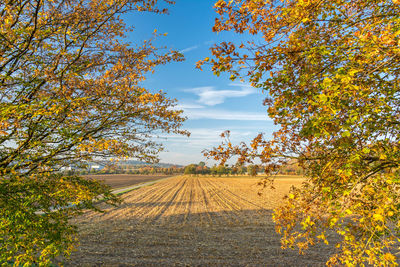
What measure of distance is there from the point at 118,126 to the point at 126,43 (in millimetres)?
2562

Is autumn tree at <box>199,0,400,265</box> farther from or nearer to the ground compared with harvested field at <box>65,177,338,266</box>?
farther from the ground

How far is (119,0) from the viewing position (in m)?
5.96

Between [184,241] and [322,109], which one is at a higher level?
[322,109]

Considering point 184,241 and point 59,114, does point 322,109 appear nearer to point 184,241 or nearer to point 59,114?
point 59,114

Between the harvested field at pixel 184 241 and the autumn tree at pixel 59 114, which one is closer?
the autumn tree at pixel 59 114

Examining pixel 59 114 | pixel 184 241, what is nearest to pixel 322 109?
pixel 59 114

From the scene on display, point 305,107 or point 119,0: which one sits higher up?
point 119,0

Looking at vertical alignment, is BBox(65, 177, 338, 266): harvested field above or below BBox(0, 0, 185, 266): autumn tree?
below

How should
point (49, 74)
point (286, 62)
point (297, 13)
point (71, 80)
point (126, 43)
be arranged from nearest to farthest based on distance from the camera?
point (297, 13), point (286, 62), point (49, 74), point (71, 80), point (126, 43)

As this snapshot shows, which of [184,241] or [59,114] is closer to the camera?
[59,114]

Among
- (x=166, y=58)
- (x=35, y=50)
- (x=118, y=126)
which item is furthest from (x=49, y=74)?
(x=166, y=58)

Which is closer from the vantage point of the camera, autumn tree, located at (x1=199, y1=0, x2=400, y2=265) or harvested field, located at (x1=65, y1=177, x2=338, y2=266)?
autumn tree, located at (x1=199, y1=0, x2=400, y2=265)

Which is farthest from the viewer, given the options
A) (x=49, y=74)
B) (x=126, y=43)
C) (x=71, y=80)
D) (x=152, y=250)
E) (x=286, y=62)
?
(x=152, y=250)

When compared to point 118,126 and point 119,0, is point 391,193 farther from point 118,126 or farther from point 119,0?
point 119,0
